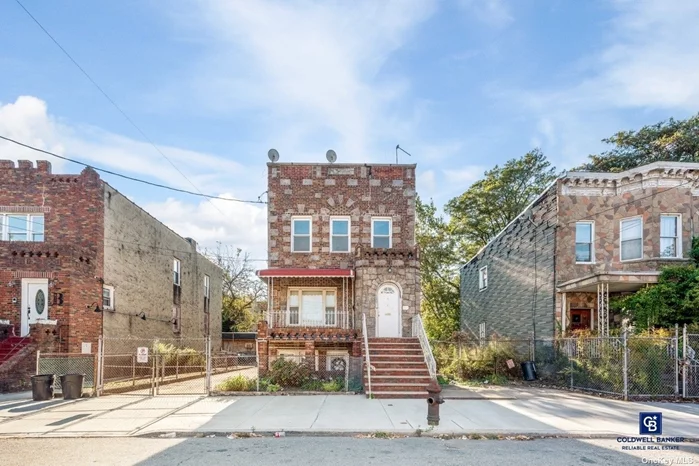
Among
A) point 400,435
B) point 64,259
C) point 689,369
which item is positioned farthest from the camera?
point 64,259

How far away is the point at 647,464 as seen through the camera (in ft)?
23.8

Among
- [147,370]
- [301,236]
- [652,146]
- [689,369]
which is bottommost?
[147,370]

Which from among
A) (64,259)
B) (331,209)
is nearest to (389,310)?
(331,209)

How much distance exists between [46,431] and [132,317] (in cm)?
1113

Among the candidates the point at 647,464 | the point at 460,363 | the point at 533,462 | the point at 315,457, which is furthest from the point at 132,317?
the point at 647,464

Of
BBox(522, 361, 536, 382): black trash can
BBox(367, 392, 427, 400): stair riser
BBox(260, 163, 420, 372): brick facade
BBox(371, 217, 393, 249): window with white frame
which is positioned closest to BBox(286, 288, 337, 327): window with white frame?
BBox(260, 163, 420, 372): brick facade

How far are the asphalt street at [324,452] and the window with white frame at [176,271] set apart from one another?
1684cm

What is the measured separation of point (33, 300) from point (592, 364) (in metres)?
18.6

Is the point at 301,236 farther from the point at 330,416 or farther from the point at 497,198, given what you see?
the point at 497,198

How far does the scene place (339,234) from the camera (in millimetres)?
18688

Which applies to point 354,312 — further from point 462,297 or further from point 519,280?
point 462,297

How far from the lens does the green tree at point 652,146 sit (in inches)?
1049

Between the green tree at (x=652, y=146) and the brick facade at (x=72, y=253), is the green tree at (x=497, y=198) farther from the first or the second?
the brick facade at (x=72, y=253)

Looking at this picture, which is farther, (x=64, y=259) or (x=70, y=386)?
(x=64, y=259)
